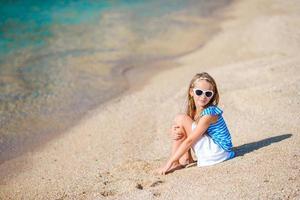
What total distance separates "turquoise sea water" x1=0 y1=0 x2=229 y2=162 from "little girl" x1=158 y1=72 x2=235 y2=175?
2986 mm

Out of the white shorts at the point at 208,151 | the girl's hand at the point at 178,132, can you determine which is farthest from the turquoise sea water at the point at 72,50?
the white shorts at the point at 208,151

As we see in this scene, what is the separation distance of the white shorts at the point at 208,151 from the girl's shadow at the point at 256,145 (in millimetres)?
352

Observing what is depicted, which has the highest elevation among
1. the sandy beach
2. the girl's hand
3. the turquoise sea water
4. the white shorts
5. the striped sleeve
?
the striped sleeve

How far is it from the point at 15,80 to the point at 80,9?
8560mm

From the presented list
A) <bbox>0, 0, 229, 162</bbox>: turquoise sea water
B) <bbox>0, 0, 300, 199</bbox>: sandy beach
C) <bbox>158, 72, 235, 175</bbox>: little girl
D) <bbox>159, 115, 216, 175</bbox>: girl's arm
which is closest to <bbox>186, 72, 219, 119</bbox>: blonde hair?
<bbox>158, 72, 235, 175</bbox>: little girl

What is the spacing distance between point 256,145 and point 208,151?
0.86 metres

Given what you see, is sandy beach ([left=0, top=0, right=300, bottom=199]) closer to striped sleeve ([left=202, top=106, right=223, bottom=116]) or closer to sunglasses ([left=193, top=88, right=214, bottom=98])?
striped sleeve ([left=202, top=106, right=223, bottom=116])

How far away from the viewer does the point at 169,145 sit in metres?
6.47

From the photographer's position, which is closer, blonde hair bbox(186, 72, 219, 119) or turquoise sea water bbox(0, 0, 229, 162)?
blonde hair bbox(186, 72, 219, 119)

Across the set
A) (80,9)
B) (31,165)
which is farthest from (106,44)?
(31,165)

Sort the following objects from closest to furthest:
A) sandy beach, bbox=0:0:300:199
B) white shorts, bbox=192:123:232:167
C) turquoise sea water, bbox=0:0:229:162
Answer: sandy beach, bbox=0:0:300:199, white shorts, bbox=192:123:232:167, turquoise sea water, bbox=0:0:229:162

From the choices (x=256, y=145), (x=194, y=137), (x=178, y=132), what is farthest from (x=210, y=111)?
(x=256, y=145)

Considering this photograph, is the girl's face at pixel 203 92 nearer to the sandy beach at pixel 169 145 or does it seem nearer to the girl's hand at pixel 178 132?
the girl's hand at pixel 178 132

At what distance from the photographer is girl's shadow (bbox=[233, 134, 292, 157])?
17.8 feet
